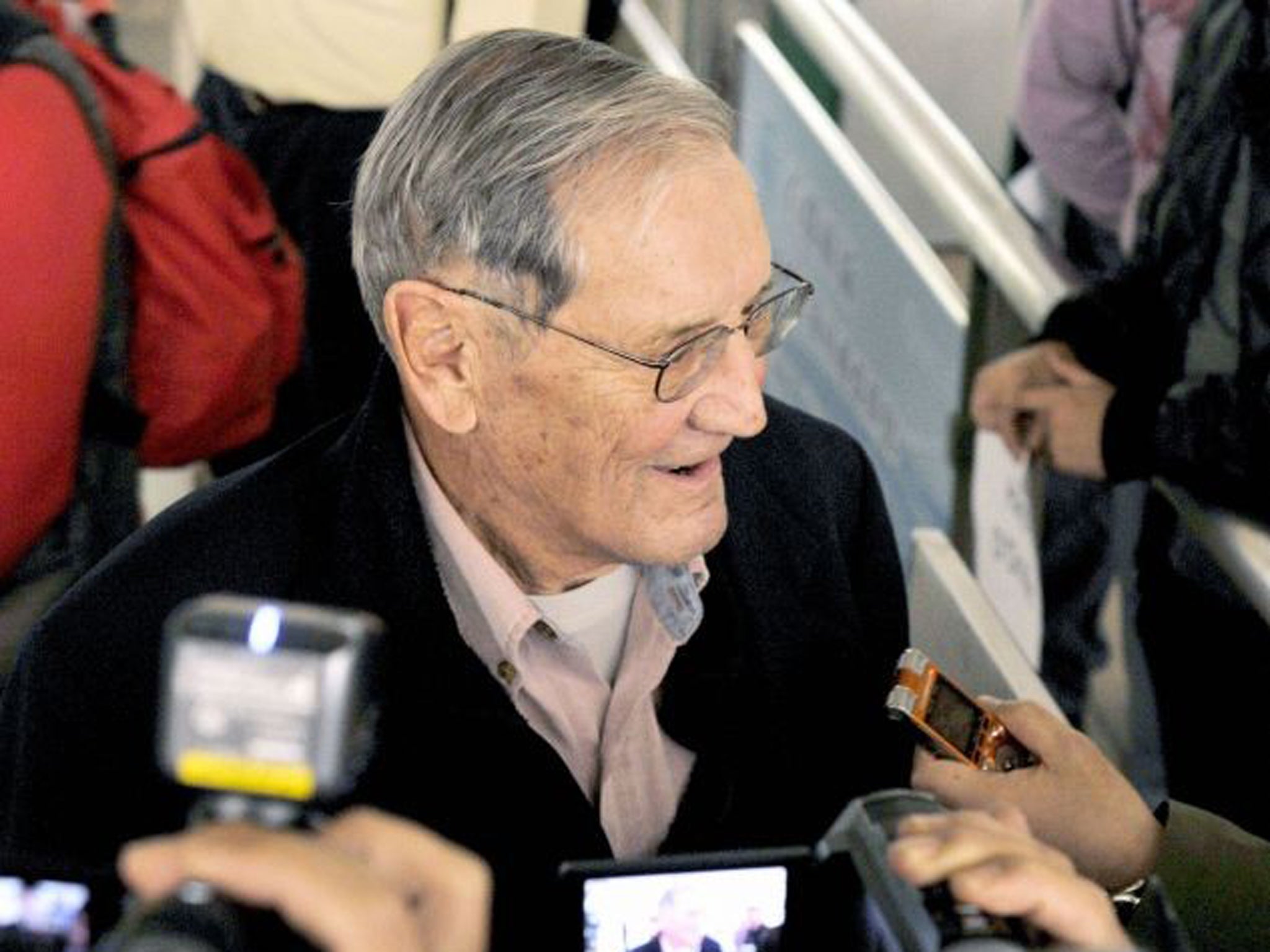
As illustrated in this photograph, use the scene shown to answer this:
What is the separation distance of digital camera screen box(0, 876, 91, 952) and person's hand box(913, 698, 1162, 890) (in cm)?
72

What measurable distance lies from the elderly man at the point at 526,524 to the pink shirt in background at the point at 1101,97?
117 centimetres

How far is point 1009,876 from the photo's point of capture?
1.16 m

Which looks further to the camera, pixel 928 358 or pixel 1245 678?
pixel 928 358

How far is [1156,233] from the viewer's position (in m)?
2.48

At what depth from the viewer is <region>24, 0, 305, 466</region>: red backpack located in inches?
110

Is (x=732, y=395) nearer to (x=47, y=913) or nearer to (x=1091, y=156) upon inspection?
(x=47, y=913)

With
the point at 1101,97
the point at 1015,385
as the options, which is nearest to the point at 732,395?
the point at 1015,385

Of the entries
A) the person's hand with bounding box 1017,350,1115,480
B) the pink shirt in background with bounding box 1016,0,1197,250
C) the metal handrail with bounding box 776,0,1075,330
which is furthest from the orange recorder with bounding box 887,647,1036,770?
the pink shirt in background with bounding box 1016,0,1197,250

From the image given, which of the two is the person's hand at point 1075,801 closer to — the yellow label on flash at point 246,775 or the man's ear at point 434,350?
the man's ear at point 434,350

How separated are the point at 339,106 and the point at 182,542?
1849 millimetres

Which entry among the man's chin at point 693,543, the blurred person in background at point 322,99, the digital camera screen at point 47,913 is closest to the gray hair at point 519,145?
the man's chin at point 693,543

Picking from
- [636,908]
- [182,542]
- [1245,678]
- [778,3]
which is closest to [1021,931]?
[636,908]

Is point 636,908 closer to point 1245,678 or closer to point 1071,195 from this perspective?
point 1245,678

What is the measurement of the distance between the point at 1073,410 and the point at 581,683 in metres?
1.06
